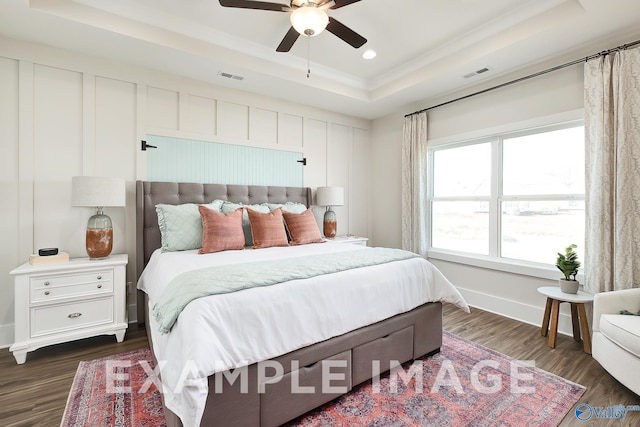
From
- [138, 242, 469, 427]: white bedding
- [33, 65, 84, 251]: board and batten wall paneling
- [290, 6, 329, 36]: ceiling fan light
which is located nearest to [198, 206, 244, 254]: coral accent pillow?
[138, 242, 469, 427]: white bedding

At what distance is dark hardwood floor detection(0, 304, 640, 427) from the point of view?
1.75m

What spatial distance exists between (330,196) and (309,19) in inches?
95.1

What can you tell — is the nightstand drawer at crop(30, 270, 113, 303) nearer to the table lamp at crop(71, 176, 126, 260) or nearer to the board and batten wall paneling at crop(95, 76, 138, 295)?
the table lamp at crop(71, 176, 126, 260)

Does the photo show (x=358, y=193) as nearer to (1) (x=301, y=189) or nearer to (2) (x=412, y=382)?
(1) (x=301, y=189)

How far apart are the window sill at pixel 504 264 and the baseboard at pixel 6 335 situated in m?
4.60

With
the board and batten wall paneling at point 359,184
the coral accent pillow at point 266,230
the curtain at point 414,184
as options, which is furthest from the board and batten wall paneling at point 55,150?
the curtain at point 414,184

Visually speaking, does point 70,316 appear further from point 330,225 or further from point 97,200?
point 330,225

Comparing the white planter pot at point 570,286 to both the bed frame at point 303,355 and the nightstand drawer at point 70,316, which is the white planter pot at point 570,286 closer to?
the bed frame at point 303,355

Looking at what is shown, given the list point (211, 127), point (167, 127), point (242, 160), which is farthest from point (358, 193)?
point (167, 127)

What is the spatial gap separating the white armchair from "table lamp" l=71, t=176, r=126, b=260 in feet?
13.1

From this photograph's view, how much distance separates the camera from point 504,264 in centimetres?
338

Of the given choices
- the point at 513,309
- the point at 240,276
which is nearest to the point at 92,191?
the point at 240,276

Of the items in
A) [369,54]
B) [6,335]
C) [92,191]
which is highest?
[369,54]

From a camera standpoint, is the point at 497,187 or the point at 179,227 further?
the point at 497,187
